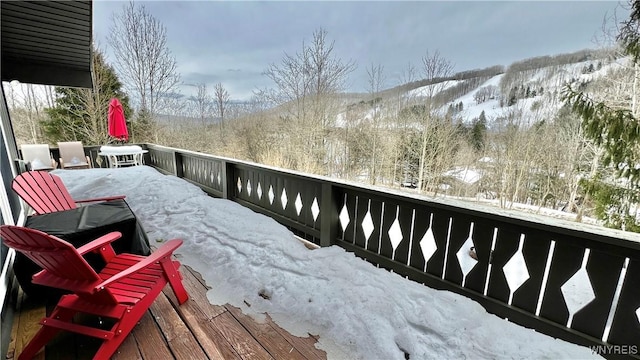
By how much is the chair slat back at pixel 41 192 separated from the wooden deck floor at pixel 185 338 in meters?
0.86

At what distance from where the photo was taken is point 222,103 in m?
13.6

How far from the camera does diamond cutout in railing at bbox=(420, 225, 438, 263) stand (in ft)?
7.24

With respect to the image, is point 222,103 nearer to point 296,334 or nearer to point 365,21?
point 365,21

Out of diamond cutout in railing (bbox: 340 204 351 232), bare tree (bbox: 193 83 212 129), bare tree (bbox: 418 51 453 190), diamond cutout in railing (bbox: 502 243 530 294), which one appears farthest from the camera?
bare tree (bbox: 193 83 212 129)

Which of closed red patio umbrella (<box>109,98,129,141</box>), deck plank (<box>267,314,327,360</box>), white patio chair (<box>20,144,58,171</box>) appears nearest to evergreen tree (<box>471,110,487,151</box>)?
deck plank (<box>267,314,327,360</box>)

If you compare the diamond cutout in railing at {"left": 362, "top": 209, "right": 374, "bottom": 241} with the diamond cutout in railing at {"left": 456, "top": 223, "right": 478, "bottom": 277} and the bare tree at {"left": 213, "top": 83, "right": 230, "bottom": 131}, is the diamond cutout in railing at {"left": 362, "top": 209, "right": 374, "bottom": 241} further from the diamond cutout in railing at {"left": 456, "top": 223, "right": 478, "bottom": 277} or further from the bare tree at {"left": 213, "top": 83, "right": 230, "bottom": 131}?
the bare tree at {"left": 213, "top": 83, "right": 230, "bottom": 131}

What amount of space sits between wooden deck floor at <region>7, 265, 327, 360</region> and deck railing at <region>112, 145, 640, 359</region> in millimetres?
1221

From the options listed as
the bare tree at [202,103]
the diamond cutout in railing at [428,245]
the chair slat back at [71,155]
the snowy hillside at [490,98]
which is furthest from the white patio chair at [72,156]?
the snowy hillside at [490,98]

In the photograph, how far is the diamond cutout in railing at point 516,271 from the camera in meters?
1.79

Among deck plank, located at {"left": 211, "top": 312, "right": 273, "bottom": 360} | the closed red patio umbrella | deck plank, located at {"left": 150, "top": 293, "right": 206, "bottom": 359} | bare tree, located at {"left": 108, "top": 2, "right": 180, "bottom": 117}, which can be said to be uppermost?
bare tree, located at {"left": 108, "top": 2, "right": 180, "bottom": 117}

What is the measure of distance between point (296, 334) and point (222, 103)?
13832 mm

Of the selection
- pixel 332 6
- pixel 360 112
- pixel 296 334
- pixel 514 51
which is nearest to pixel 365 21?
pixel 332 6

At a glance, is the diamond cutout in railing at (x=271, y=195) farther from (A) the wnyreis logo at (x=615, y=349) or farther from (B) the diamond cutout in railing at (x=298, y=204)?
(A) the wnyreis logo at (x=615, y=349)

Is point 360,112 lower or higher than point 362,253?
higher
